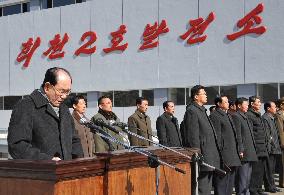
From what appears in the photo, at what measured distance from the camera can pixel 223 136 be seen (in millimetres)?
Result: 7715

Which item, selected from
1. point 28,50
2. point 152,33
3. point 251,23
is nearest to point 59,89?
point 251,23

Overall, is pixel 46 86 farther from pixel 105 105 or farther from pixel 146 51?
pixel 146 51

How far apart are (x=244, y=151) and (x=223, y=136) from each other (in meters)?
0.93

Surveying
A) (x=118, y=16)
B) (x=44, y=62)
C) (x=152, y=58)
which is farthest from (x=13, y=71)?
(x=152, y=58)

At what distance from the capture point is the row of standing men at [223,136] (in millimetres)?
6848

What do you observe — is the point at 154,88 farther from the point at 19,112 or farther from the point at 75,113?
the point at 19,112

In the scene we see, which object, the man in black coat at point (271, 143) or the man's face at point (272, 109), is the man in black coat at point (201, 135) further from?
the man's face at point (272, 109)

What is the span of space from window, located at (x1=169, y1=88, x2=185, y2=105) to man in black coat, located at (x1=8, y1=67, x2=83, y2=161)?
44.3 ft

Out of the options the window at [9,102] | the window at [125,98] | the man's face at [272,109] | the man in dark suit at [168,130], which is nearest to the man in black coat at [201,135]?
the man in dark suit at [168,130]

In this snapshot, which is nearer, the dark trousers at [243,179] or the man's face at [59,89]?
the man's face at [59,89]

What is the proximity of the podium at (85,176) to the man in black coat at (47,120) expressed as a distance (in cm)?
55

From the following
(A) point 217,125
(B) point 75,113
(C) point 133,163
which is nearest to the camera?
(C) point 133,163

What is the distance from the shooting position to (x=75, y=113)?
6.42 m

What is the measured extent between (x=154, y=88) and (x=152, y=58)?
3.60 ft
